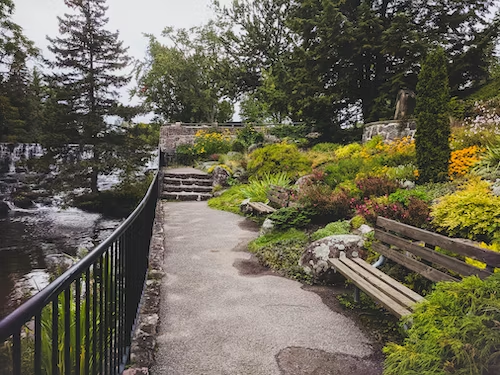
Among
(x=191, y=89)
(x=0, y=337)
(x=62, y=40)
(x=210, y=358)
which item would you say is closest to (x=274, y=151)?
(x=210, y=358)

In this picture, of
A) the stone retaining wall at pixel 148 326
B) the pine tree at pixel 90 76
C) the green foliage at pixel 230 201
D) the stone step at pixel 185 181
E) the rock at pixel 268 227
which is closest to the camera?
the stone retaining wall at pixel 148 326

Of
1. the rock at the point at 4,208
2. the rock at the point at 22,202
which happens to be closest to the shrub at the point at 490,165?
the rock at the point at 4,208

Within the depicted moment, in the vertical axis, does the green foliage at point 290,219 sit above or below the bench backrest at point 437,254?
Answer: below

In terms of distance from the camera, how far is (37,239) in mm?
12719

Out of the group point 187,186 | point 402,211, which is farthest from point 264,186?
point 402,211

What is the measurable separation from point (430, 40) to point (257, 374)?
48.7 ft

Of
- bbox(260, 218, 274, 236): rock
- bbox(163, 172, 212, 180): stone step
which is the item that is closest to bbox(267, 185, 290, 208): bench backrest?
bbox(260, 218, 274, 236): rock

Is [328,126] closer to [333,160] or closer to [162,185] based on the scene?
[333,160]

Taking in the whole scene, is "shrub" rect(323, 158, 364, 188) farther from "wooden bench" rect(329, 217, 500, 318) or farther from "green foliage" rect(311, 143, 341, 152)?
"green foliage" rect(311, 143, 341, 152)

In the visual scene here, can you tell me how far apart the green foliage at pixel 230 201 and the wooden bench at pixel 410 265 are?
239 inches

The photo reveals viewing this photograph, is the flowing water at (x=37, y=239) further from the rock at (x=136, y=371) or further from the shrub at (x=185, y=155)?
the shrub at (x=185, y=155)

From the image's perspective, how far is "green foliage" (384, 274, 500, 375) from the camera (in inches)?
71.9

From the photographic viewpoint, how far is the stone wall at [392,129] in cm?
1145

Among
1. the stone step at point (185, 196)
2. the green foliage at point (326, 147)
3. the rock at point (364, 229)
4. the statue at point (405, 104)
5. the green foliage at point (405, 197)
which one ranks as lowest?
the stone step at point (185, 196)
